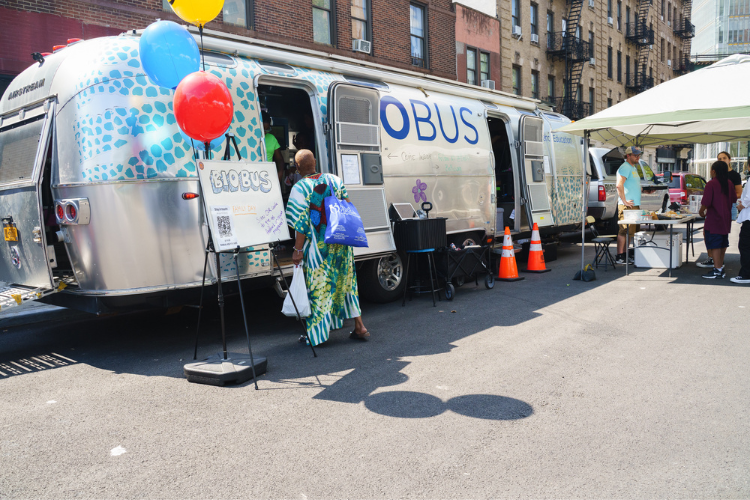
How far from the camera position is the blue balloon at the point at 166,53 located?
4828mm

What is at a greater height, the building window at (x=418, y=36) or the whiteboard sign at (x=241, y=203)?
the building window at (x=418, y=36)

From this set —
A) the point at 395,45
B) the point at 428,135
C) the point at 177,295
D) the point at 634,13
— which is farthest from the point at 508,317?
the point at 634,13

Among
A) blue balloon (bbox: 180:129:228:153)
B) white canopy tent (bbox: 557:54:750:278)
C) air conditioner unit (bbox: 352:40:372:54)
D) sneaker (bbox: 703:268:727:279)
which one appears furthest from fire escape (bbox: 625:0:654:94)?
blue balloon (bbox: 180:129:228:153)

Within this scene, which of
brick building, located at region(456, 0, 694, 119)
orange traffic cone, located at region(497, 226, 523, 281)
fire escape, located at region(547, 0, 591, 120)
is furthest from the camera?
fire escape, located at region(547, 0, 591, 120)

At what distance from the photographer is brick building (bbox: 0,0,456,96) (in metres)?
10.1

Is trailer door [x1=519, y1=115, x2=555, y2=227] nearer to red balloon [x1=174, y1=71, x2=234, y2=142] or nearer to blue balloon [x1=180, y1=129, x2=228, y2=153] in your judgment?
blue balloon [x1=180, y1=129, x2=228, y2=153]

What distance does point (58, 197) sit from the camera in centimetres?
531

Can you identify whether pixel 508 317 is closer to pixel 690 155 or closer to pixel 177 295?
pixel 177 295

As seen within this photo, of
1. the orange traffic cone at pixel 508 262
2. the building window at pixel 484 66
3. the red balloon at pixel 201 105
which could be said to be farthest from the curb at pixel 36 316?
the building window at pixel 484 66

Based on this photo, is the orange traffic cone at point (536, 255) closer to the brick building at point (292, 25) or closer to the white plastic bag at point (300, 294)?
the white plastic bag at point (300, 294)

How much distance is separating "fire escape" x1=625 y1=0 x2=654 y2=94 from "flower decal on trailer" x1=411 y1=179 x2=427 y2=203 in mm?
34698

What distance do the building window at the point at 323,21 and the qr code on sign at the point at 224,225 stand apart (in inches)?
455

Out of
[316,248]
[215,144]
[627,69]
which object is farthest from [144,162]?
[627,69]

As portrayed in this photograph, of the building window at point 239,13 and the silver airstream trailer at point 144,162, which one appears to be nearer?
the silver airstream trailer at point 144,162
